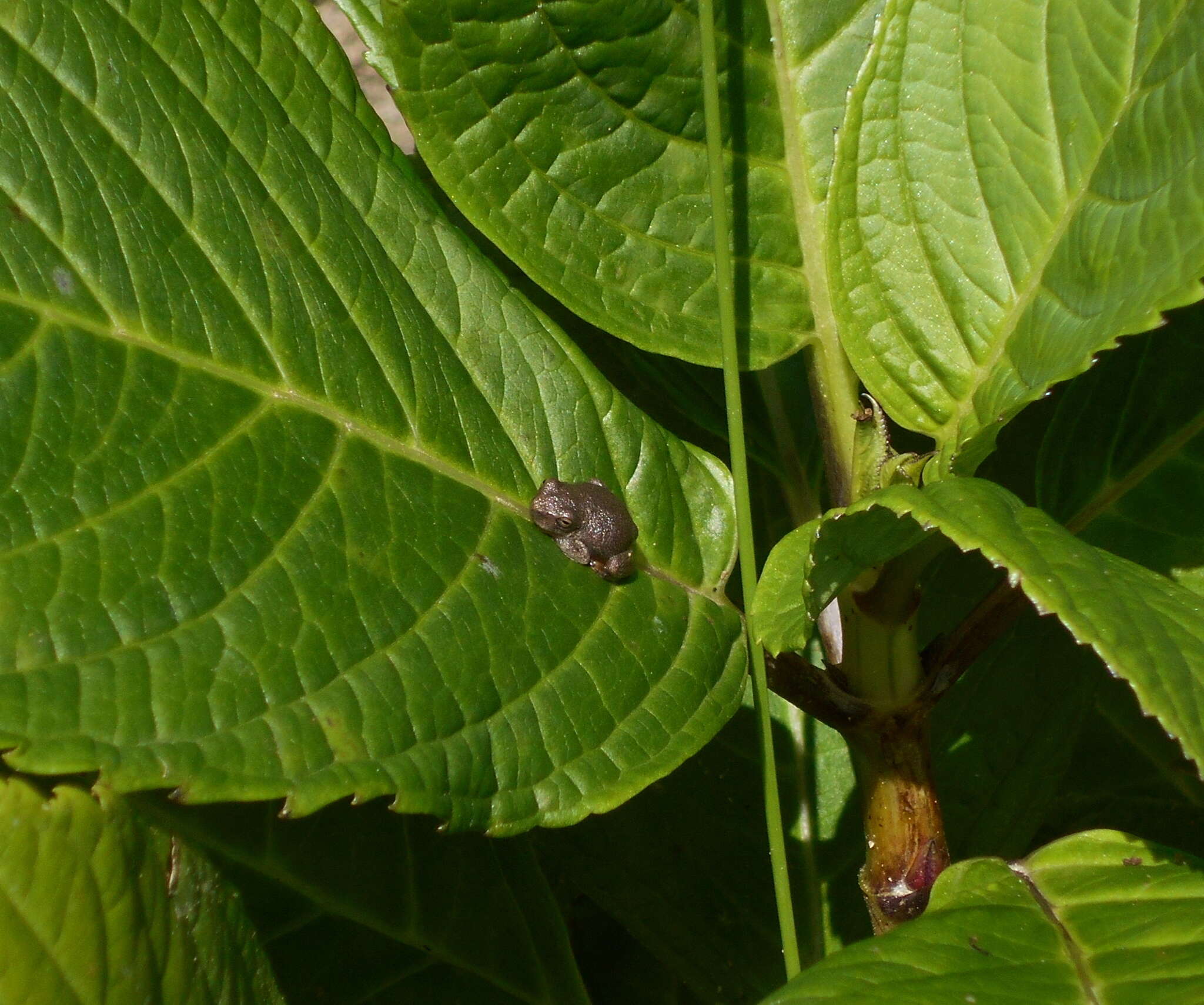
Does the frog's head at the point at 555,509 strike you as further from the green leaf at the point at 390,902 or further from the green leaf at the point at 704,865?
the green leaf at the point at 704,865

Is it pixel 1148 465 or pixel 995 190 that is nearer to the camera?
pixel 995 190

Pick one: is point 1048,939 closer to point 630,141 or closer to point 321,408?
point 321,408

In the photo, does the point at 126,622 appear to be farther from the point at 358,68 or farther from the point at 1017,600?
the point at 358,68

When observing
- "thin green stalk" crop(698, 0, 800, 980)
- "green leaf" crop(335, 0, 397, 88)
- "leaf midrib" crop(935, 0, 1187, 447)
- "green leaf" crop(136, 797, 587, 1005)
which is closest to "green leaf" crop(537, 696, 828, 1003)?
"green leaf" crop(136, 797, 587, 1005)

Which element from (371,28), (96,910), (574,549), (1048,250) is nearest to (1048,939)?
(574,549)

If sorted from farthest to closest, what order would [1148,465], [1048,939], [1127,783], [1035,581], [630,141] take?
1. [1127,783]
2. [1148,465]
3. [630,141]
4. [1048,939]
5. [1035,581]

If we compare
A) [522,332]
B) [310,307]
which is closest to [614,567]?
[522,332]

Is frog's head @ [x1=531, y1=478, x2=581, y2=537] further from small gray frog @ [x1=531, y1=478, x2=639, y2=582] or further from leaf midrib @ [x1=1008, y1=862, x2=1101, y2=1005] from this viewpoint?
leaf midrib @ [x1=1008, y1=862, x2=1101, y2=1005]
